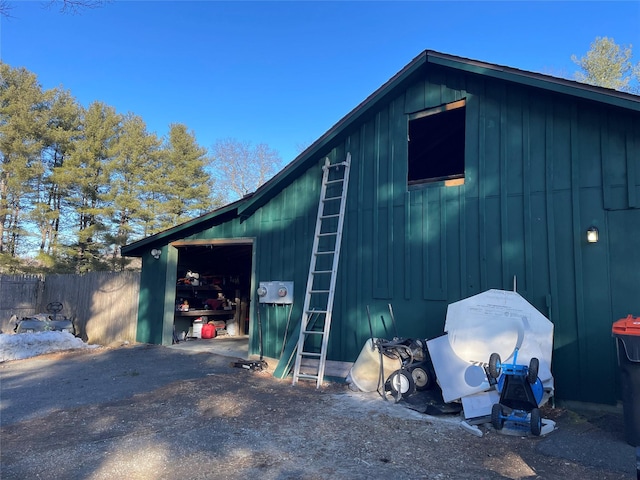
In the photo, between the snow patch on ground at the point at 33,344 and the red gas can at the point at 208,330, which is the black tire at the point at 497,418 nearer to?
the red gas can at the point at 208,330

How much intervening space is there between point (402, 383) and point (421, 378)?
→ 0.90 ft

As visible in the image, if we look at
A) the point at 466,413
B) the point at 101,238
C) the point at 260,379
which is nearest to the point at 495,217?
the point at 466,413

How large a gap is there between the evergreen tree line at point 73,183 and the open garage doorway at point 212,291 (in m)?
9.85

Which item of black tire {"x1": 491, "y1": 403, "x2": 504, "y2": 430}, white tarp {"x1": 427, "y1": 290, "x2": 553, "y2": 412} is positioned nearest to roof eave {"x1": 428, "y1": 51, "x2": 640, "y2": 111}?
white tarp {"x1": 427, "y1": 290, "x2": 553, "y2": 412}

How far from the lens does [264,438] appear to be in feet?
14.6

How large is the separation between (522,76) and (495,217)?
2050 millimetres

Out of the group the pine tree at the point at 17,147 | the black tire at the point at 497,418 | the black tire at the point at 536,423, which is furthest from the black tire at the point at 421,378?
the pine tree at the point at 17,147

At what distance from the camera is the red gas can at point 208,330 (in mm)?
12992

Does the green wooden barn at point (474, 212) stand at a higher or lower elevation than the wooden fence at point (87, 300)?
higher

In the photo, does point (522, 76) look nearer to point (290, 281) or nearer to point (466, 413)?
point (466, 413)

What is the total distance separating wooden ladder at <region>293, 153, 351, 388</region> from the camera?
7508 mm

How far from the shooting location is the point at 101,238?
2139cm

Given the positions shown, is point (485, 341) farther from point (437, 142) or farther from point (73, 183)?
point (73, 183)

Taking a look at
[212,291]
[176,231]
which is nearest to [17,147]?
[212,291]
